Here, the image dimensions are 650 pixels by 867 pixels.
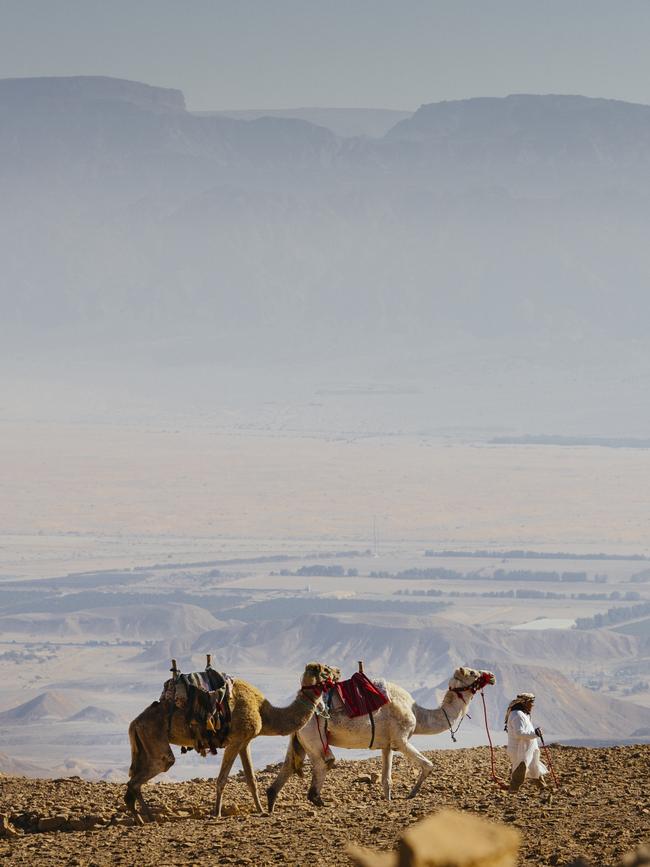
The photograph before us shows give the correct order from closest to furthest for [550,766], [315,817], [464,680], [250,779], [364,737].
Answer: [315,817], [250,779], [364,737], [550,766], [464,680]

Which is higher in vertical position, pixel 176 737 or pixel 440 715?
pixel 440 715

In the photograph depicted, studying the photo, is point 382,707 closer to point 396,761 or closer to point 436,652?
point 396,761

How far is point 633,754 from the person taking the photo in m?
19.2

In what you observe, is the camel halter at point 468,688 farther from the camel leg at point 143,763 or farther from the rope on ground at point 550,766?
the camel leg at point 143,763

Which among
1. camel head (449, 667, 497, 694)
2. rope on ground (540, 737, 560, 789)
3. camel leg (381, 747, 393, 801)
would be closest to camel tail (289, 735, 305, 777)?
camel leg (381, 747, 393, 801)

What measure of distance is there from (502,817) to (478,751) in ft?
28.6

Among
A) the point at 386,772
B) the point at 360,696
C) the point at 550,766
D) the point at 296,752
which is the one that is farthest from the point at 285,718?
the point at 550,766

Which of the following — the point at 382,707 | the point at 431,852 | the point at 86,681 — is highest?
the point at 86,681

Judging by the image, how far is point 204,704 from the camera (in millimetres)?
16266

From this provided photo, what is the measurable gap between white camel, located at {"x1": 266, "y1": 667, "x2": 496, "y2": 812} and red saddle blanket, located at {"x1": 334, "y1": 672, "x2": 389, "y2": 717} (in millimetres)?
52

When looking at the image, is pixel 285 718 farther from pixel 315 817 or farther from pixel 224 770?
pixel 315 817

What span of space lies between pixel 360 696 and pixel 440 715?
134 centimetres

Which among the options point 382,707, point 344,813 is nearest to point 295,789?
point 382,707

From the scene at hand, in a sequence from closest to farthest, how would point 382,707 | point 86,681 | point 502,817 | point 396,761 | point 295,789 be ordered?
point 502,817 → point 382,707 → point 295,789 → point 396,761 → point 86,681
